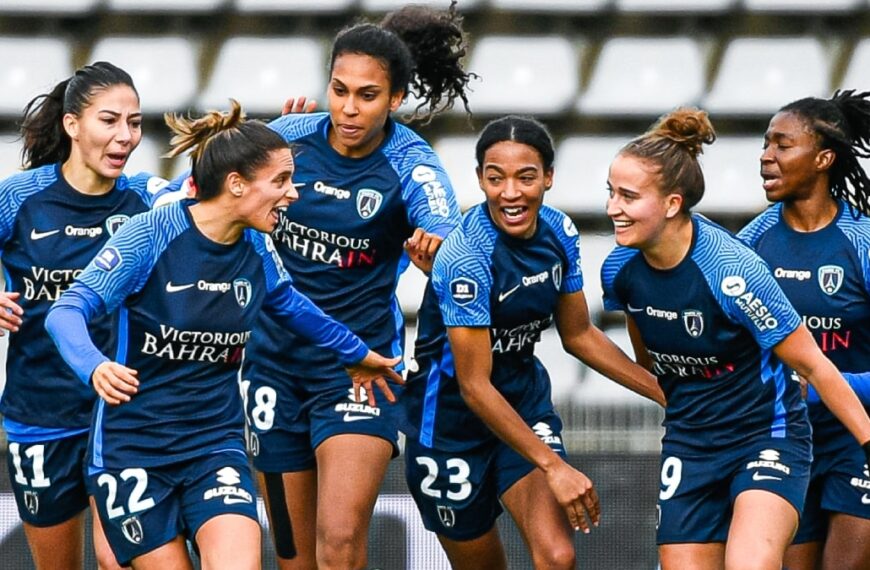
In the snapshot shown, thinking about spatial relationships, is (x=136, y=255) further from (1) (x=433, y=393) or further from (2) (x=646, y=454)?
(2) (x=646, y=454)

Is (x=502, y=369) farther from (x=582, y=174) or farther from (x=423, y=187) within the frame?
(x=582, y=174)

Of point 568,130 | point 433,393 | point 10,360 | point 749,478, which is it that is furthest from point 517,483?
point 568,130

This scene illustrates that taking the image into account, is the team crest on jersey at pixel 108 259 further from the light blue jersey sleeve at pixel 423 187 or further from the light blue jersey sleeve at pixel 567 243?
the light blue jersey sleeve at pixel 567 243

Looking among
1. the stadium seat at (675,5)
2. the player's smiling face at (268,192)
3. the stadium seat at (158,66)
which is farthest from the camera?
the stadium seat at (675,5)

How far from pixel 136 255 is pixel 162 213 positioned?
182mm

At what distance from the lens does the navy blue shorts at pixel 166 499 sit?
4.73 metres

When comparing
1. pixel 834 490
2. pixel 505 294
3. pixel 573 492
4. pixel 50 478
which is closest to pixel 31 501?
pixel 50 478

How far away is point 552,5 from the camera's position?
10664mm

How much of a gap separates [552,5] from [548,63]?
0.43 metres

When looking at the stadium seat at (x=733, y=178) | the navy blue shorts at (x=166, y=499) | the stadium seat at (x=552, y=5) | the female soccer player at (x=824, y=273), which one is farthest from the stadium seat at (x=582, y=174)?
the navy blue shorts at (x=166, y=499)

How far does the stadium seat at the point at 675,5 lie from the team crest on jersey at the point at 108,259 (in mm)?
6568

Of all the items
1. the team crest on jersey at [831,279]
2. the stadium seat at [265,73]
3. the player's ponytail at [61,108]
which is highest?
the stadium seat at [265,73]

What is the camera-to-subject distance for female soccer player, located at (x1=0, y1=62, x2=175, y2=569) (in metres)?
5.54

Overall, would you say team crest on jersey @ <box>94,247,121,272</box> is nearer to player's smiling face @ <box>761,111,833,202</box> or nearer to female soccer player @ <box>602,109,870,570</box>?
female soccer player @ <box>602,109,870,570</box>
